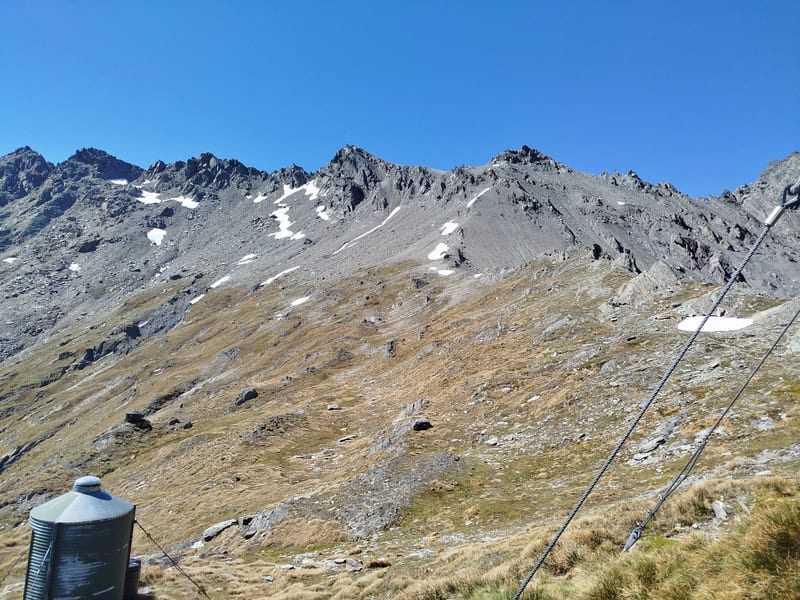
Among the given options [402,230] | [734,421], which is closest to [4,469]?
[734,421]

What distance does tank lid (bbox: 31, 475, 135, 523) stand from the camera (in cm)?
1419

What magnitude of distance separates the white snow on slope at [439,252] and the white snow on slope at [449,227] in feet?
31.1

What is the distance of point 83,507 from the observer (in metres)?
14.6

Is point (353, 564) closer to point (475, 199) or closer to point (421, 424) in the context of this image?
point (421, 424)

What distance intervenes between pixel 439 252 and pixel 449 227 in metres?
21.4

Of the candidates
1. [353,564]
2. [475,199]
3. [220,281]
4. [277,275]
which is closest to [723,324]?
[353,564]

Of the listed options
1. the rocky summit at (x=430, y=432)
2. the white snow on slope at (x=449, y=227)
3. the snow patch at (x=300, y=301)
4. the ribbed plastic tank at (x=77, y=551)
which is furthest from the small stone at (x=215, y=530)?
the white snow on slope at (x=449, y=227)

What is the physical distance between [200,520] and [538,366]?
23512 millimetres

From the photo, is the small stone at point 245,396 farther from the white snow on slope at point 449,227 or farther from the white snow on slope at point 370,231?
the white snow on slope at point 370,231

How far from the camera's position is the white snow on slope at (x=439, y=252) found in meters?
112

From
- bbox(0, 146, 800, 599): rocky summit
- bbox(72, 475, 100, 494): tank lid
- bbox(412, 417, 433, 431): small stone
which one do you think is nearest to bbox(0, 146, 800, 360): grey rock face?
bbox(0, 146, 800, 599): rocky summit

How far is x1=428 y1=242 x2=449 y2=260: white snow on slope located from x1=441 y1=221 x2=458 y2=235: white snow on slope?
9.49 meters

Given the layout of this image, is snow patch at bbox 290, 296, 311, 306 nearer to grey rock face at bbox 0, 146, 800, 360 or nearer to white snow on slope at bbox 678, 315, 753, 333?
grey rock face at bbox 0, 146, 800, 360

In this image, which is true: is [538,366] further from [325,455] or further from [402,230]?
[402,230]
